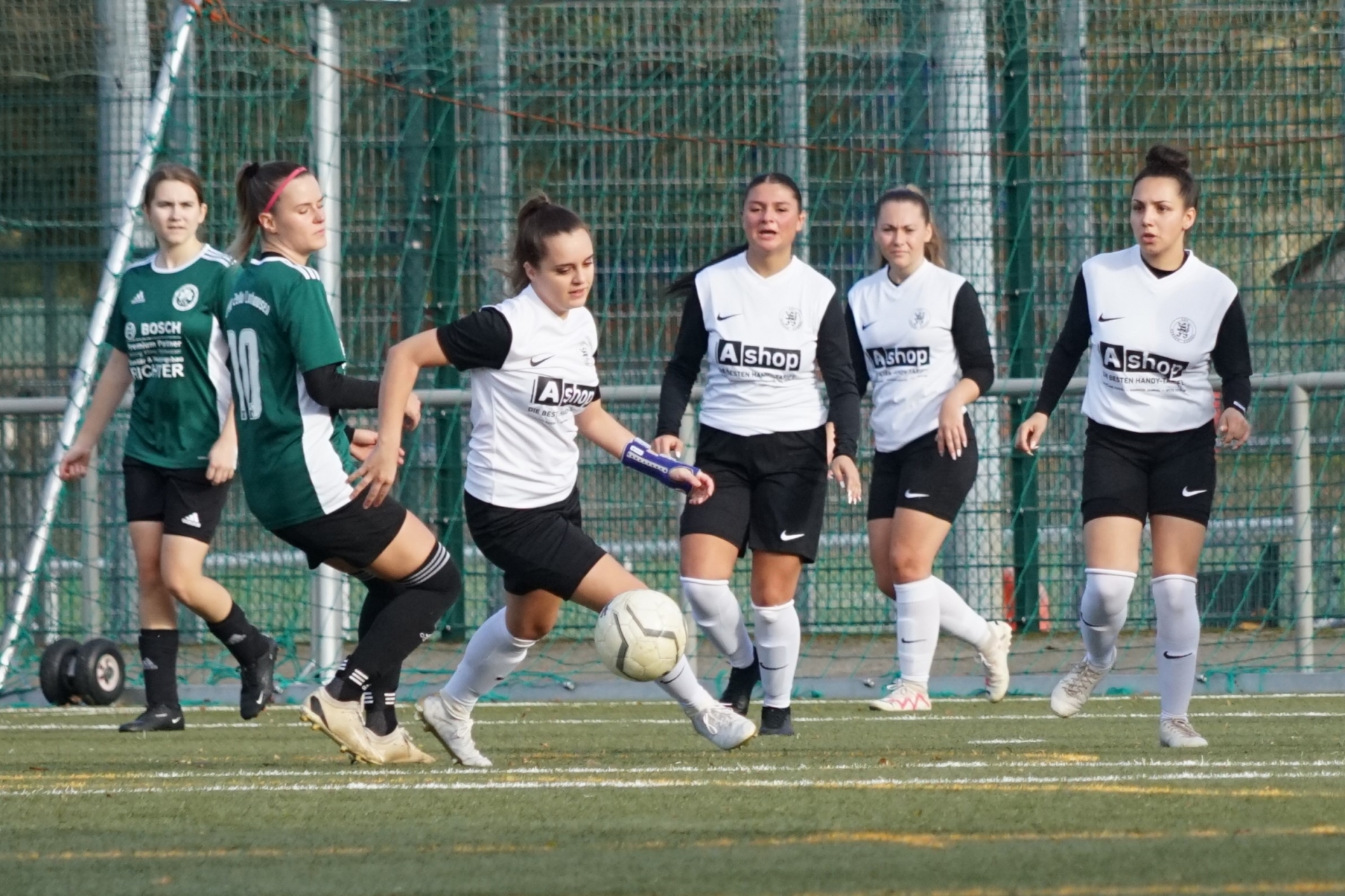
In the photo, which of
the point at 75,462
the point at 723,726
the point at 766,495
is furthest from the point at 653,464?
the point at 75,462

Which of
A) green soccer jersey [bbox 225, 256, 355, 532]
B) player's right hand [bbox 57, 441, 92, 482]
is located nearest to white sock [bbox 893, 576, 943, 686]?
green soccer jersey [bbox 225, 256, 355, 532]

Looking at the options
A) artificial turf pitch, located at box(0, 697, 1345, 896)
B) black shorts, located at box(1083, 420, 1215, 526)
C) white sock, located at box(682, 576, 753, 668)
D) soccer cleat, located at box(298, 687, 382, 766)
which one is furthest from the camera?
white sock, located at box(682, 576, 753, 668)

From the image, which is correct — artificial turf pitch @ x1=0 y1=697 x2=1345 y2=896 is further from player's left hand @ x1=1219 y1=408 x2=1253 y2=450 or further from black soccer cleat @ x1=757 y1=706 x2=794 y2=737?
player's left hand @ x1=1219 y1=408 x2=1253 y2=450

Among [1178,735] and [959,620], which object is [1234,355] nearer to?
[1178,735]

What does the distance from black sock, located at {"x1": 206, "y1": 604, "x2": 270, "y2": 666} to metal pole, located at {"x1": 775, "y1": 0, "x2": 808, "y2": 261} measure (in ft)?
13.9

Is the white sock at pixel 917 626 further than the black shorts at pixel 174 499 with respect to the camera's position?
Yes

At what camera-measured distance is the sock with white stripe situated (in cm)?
797

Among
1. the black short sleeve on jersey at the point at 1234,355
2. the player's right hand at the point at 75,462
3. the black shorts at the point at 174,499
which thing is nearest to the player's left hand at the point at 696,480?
the black short sleeve on jersey at the point at 1234,355

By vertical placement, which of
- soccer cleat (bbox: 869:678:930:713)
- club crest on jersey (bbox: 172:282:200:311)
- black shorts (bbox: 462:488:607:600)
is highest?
club crest on jersey (bbox: 172:282:200:311)

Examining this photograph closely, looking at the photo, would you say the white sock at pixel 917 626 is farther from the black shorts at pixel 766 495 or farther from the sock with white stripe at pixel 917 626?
the black shorts at pixel 766 495

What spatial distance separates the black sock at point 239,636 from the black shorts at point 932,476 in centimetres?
226

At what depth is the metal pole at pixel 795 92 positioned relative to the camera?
10758mm

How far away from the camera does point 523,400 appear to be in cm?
588

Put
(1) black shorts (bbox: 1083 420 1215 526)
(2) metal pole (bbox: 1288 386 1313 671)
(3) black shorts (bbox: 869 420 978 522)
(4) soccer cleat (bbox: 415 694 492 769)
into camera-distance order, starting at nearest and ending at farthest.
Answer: (4) soccer cleat (bbox: 415 694 492 769) < (1) black shorts (bbox: 1083 420 1215 526) < (3) black shorts (bbox: 869 420 978 522) < (2) metal pole (bbox: 1288 386 1313 671)
